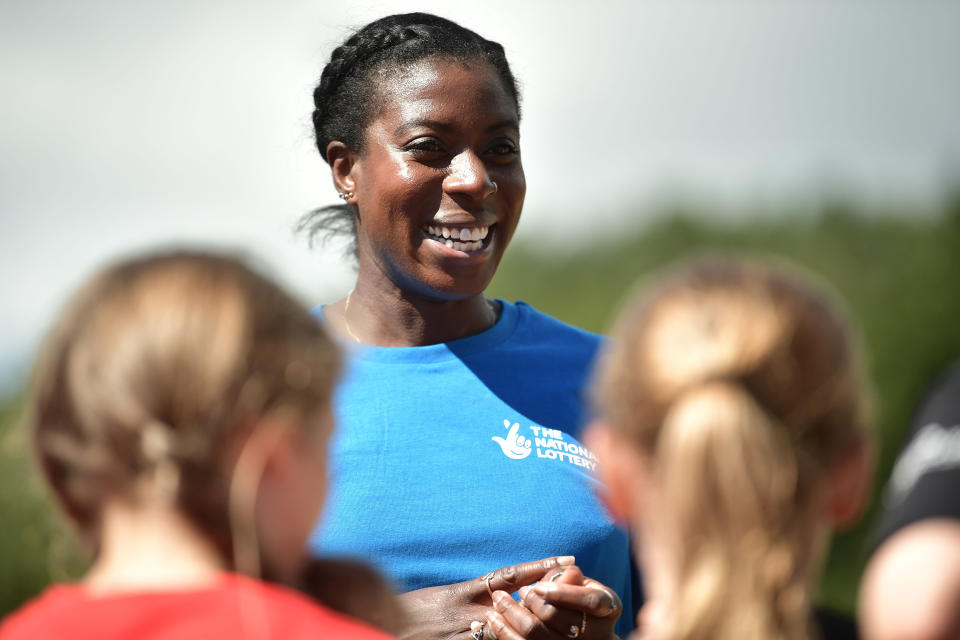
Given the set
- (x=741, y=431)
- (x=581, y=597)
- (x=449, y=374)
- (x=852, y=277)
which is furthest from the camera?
(x=852, y=277)

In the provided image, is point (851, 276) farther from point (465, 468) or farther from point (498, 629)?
point (498, 629)

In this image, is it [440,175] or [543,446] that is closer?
[543,446]

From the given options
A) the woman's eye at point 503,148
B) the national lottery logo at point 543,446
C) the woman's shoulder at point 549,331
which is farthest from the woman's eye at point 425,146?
the national lottery logo at point 543,446

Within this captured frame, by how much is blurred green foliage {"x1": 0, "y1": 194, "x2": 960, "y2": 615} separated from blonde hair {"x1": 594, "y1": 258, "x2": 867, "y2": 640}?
26.6 ft

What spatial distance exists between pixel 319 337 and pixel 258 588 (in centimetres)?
45

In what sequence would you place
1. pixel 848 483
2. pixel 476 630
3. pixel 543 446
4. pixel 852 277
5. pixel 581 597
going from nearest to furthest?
pixel 848 483, pixel 581 597, pixel 476 630, pixel 543 446, pixel 852 277

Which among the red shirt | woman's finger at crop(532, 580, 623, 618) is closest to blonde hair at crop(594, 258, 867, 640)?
the red shirt

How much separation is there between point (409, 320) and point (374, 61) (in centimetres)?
90

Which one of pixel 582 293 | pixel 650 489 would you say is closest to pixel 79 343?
pixel 650 489

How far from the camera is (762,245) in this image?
17641 millimetres

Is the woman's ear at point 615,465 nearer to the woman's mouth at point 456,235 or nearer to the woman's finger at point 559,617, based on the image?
the woman's finger at point 559,617

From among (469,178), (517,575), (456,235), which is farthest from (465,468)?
(469,178)

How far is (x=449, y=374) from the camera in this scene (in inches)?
139

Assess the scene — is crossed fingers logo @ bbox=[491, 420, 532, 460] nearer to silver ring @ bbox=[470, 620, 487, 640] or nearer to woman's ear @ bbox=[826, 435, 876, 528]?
silver ring @ bbox=[470, 620, 487, 640]
